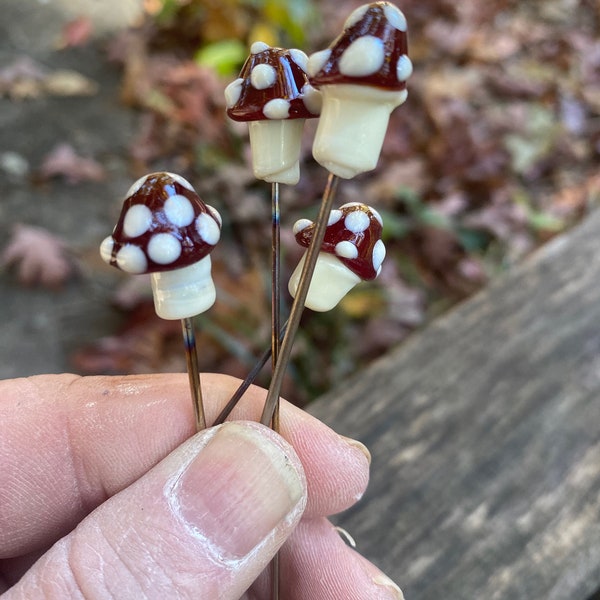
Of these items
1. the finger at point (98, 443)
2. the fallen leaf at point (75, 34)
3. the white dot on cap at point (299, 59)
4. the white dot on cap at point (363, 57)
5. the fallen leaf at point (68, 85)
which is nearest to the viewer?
the white dot on cap at point (363, 57)

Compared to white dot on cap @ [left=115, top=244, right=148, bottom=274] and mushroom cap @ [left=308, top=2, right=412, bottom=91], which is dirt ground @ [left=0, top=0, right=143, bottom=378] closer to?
white dot on cap @ [left=115, top=244, right=148, bottom=274]

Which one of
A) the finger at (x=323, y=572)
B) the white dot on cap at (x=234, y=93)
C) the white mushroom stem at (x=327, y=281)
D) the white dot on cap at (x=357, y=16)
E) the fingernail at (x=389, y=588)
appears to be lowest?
the finger at (x=323, y=572)

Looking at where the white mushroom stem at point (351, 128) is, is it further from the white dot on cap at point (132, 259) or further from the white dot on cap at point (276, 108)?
the white dot on cap at point (132, 259)

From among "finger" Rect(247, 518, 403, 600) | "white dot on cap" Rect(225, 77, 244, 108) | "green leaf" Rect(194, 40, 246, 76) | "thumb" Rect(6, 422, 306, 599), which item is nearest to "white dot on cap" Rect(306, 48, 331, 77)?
"white dot on cap" Rect(225, 77, 244, 108)

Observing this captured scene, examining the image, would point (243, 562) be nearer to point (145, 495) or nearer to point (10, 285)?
point (145, 495)

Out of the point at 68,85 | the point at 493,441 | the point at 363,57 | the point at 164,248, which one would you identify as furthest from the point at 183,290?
the point at 68,85

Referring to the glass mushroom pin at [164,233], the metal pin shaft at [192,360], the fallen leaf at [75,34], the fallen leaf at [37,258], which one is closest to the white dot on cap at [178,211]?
the glass mushroom pin at [164,233]

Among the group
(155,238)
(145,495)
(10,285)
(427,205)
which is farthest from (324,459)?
(10,285)
